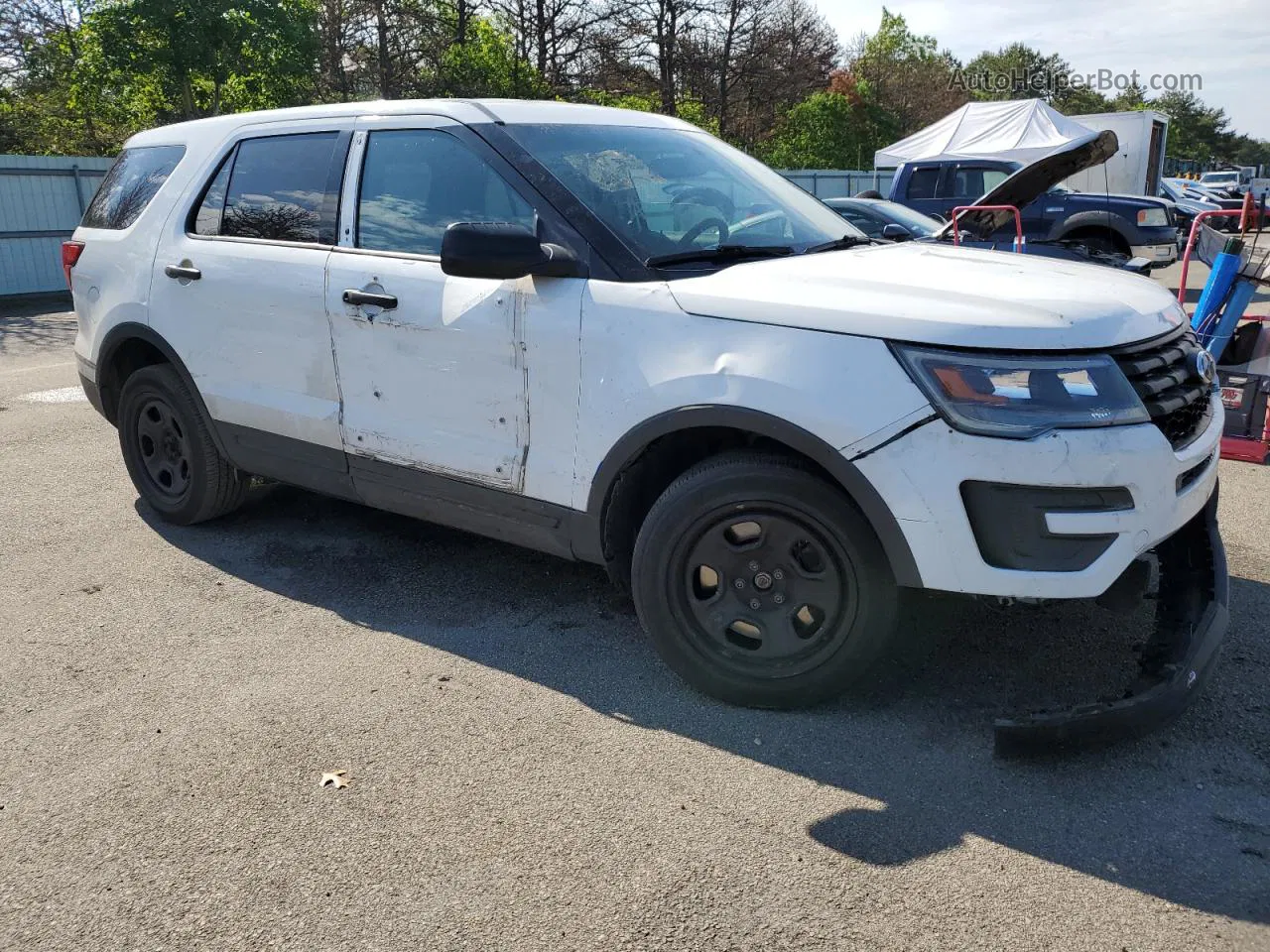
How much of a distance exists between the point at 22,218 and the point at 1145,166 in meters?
22.0

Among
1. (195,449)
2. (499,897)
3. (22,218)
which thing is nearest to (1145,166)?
(22,218)

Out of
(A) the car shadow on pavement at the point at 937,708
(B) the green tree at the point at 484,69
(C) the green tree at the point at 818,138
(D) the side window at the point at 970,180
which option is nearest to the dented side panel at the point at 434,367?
(A) the car shadow on pavement at the point at 937,708

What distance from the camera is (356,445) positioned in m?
4.14

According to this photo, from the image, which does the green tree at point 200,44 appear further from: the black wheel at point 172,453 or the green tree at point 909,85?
the green tree at point 909,85

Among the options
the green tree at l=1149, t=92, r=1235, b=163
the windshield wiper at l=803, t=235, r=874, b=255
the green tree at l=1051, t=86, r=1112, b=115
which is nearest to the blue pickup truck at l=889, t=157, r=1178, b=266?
the windshield wiper at l=803, t=235, r=874, b=255

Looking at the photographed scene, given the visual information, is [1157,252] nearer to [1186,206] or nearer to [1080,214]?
[1080,214]

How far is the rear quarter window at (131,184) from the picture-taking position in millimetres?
4988

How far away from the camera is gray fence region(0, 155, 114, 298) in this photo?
16.8 metres

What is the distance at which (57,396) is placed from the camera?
28.2 ft

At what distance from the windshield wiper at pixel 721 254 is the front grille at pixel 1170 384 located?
1.20 meters

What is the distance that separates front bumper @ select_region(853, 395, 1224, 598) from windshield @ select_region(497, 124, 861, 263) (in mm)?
1045

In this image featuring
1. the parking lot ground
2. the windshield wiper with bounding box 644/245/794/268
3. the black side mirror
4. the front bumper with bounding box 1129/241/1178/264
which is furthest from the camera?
the front bumper with bounding box 1129/241/1178/264

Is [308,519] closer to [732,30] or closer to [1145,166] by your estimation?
[1145,166]

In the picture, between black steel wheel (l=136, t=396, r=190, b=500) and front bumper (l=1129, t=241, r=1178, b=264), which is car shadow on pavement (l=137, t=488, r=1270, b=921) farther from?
front bumper (l=1129, t=241, r=1178, b=264)
